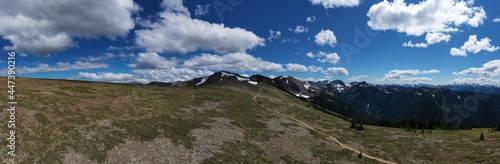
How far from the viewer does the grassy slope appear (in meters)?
43.5

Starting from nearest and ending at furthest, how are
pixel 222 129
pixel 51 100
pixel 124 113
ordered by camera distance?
pixel 51 100
pixel 124 113
pixel 222 129

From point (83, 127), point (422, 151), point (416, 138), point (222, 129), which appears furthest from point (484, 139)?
point (83, 127)

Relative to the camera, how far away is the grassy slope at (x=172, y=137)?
43469 mm

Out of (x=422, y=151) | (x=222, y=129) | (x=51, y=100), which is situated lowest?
(x=422, y=151)

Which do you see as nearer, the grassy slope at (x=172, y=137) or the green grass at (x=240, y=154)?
the grassy slope at (x=172, y=137)

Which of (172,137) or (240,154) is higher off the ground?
(172,137)

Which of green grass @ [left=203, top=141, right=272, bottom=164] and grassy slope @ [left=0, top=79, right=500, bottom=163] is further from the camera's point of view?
green grass @ [left=203, top=141, right=272, bottom=164]

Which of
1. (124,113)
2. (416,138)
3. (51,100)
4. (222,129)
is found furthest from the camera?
(416,138)

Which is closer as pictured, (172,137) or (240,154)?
(240,154)

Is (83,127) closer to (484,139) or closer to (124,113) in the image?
(124,113)

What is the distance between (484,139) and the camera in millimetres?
80312

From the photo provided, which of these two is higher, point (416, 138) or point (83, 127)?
point (83, 127)

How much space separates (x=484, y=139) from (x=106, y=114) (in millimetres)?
94131

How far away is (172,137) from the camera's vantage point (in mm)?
56594
